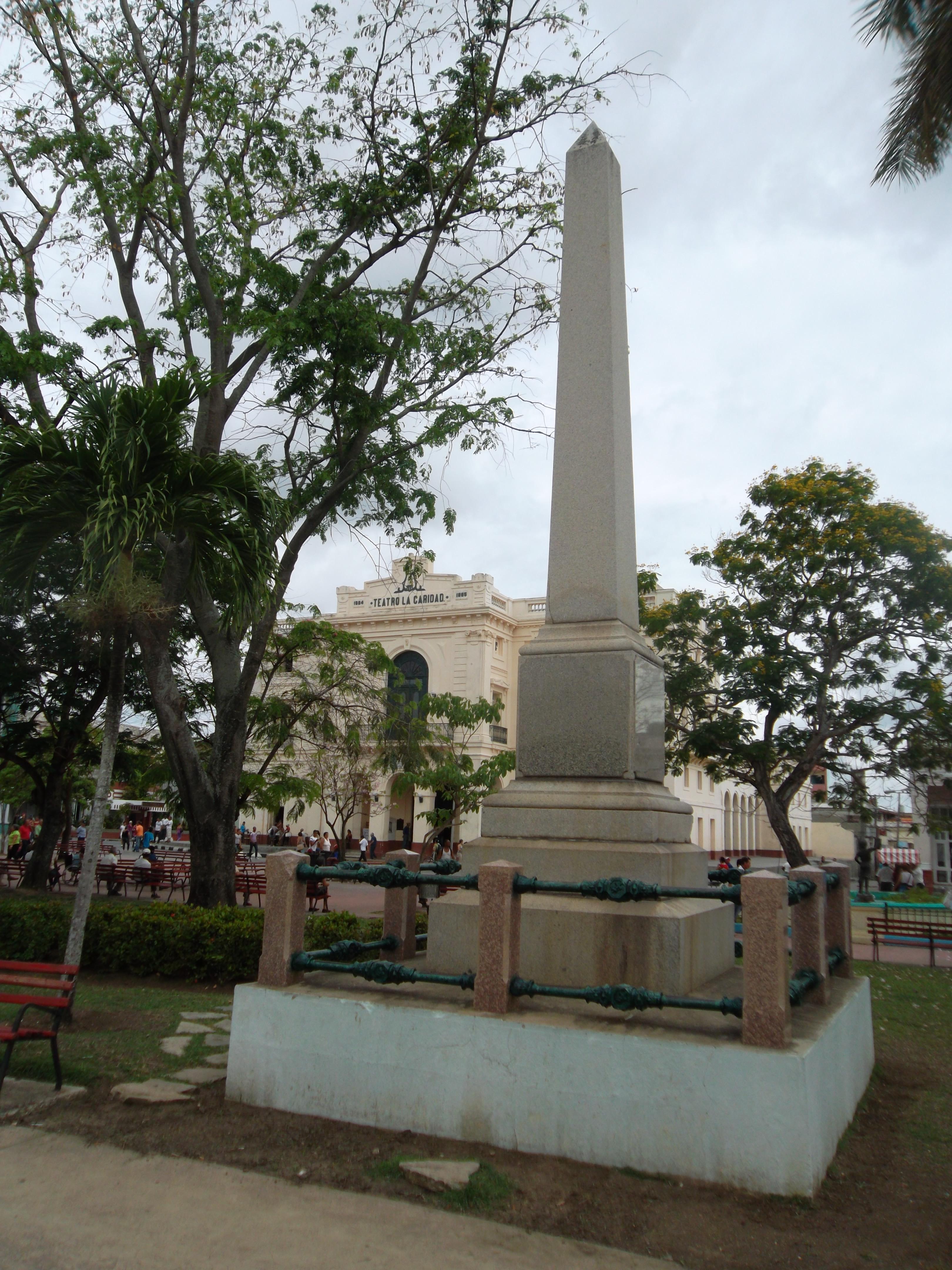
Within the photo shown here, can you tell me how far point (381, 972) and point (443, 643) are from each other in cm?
3564

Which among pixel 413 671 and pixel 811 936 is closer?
pixel 811 936

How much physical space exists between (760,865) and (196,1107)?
3134 centimetres

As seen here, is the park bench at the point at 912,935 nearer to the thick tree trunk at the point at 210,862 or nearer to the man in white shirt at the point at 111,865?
the thick tree trunk at the point at 210,862

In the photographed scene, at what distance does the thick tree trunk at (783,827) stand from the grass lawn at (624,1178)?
12269 mm

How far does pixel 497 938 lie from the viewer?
4461mm

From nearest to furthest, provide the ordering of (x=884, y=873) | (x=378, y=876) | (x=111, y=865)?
(x=378, y=876), (x=111, y=865), (x=884, y=873)

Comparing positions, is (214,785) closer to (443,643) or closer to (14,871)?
(14,871)

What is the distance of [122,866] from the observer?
2142cm

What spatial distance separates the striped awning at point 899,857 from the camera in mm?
34406

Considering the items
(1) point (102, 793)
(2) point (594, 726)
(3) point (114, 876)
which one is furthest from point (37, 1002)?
(3) point (114, 876)

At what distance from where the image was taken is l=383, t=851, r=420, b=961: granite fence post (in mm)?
6074

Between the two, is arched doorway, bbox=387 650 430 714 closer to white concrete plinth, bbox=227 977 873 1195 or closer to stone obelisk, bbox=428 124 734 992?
stone obelisk, bbox=428 124 734 992

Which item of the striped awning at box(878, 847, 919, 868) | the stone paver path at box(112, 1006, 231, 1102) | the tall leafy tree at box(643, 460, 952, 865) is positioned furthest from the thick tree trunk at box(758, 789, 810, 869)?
the striped awning at box(878, 847, 919, 868)

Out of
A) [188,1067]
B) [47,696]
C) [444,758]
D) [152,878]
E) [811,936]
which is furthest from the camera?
[444,758]
